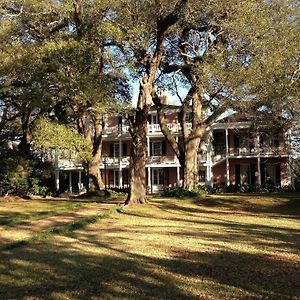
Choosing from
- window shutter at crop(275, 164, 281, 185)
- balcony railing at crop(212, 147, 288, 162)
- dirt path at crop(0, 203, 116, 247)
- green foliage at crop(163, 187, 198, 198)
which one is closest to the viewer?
dirt path at crop(0, 203, 116, 247)

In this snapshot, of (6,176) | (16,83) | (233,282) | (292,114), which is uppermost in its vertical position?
(16,83)

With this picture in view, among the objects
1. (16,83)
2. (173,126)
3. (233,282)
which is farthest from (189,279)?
(173,126)

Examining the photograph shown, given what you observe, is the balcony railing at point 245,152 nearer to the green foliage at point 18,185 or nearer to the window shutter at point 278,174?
the window shutter at point 278,174

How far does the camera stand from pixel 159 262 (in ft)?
28.6

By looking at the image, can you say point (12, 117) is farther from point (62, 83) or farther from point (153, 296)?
point (153, 296)

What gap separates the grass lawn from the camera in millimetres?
6590

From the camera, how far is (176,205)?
2344 centimetres

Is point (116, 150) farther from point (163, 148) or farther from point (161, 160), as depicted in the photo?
point (161, 160)

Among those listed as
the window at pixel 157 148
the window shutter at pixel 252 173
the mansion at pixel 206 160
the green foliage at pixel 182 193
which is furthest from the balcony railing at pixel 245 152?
the green foliage at pixel 182 193

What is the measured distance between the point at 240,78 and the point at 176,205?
22.5 feet

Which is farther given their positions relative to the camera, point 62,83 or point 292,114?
point 292,114

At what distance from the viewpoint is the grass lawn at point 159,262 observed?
6.59 m

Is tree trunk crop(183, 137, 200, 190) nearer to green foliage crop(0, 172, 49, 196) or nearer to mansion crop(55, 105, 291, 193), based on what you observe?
mansion crop(55, 105, 291, 193)

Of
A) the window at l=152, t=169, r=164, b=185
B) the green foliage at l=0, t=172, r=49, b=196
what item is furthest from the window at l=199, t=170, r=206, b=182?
the green foliage at l=0, t=172, r=49, b=196
